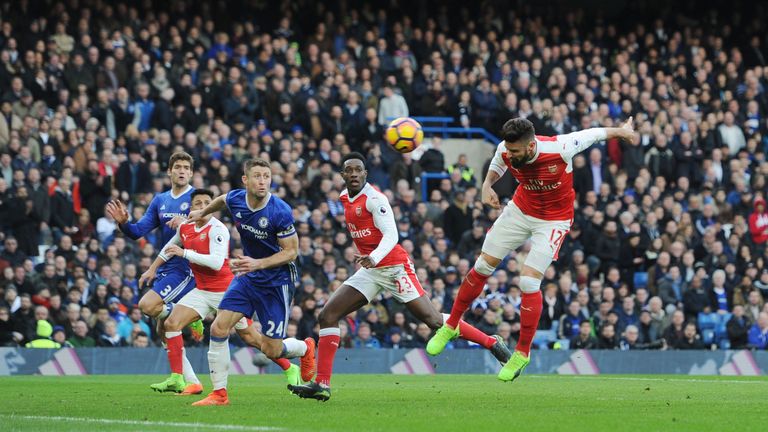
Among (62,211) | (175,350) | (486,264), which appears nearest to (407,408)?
(486,264)

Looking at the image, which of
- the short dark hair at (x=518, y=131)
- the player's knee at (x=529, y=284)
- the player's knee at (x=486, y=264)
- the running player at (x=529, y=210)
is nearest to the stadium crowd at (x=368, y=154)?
the player's knee at (x=486, y=264)

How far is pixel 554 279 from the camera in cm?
2503

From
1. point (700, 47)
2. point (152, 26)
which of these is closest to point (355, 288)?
point (152, 26)

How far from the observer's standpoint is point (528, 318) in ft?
45.3

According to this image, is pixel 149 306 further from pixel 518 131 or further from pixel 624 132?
pixel 624 132

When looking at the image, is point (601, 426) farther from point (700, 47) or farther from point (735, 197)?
point (700, 47)

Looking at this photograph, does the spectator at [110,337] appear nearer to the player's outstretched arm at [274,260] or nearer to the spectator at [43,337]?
the spectator at [43,337]

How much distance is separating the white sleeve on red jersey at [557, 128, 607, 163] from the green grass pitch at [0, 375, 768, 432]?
8.12ft

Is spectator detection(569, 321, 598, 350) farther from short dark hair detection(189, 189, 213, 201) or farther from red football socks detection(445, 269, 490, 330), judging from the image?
short dark hair detection(189, 189, 213, 201)

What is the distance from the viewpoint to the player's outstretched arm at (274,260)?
11.7 metres

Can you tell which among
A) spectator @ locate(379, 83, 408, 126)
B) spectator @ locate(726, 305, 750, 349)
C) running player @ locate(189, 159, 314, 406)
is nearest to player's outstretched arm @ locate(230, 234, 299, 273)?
running player @ locate(189, 159, 314, 406)

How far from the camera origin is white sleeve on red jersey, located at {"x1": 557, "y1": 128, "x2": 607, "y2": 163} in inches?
523

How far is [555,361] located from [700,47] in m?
13.6

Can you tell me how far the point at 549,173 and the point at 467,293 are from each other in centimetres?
169
